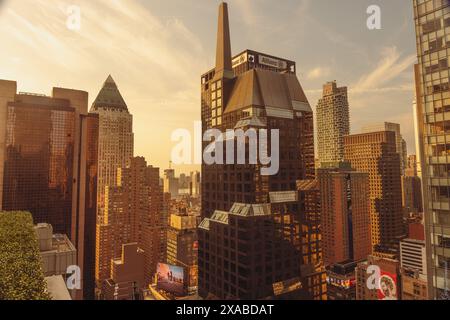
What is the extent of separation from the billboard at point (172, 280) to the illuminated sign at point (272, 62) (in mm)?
50046

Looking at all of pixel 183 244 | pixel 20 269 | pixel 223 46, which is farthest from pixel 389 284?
pixel 20 269

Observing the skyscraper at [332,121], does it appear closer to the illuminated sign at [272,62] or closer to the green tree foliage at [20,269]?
the illuminated sign at [272,62]

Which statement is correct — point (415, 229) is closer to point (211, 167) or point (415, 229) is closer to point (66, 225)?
point (211, 167)

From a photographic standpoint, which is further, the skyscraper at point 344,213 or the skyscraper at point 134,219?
the skyscraper at point 134,219

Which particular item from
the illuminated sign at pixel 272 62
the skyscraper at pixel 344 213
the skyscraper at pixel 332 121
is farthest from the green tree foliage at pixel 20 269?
the skyscraper at pixel 344 213

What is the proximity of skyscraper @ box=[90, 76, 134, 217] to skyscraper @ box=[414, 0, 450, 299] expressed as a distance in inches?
2754

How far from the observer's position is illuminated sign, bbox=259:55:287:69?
58.5 meters

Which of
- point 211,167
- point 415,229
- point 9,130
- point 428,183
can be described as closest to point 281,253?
point 211,167

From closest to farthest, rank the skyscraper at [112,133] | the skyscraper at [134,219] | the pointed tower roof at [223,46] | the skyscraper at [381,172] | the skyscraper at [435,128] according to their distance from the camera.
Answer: the skyscraper at [435,128], the pointed tower roof at [223,46], the skyscraper at [381,172], the skyscraper at [112,133], the skyscraper at [134,219]

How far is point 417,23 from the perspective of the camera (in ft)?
86.7

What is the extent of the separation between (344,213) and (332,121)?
113ft

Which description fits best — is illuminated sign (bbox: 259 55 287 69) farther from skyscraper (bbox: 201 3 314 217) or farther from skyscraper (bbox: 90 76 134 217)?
skyscraper (bbox: 90 76 134 217)

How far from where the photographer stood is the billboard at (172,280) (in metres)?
71.2
